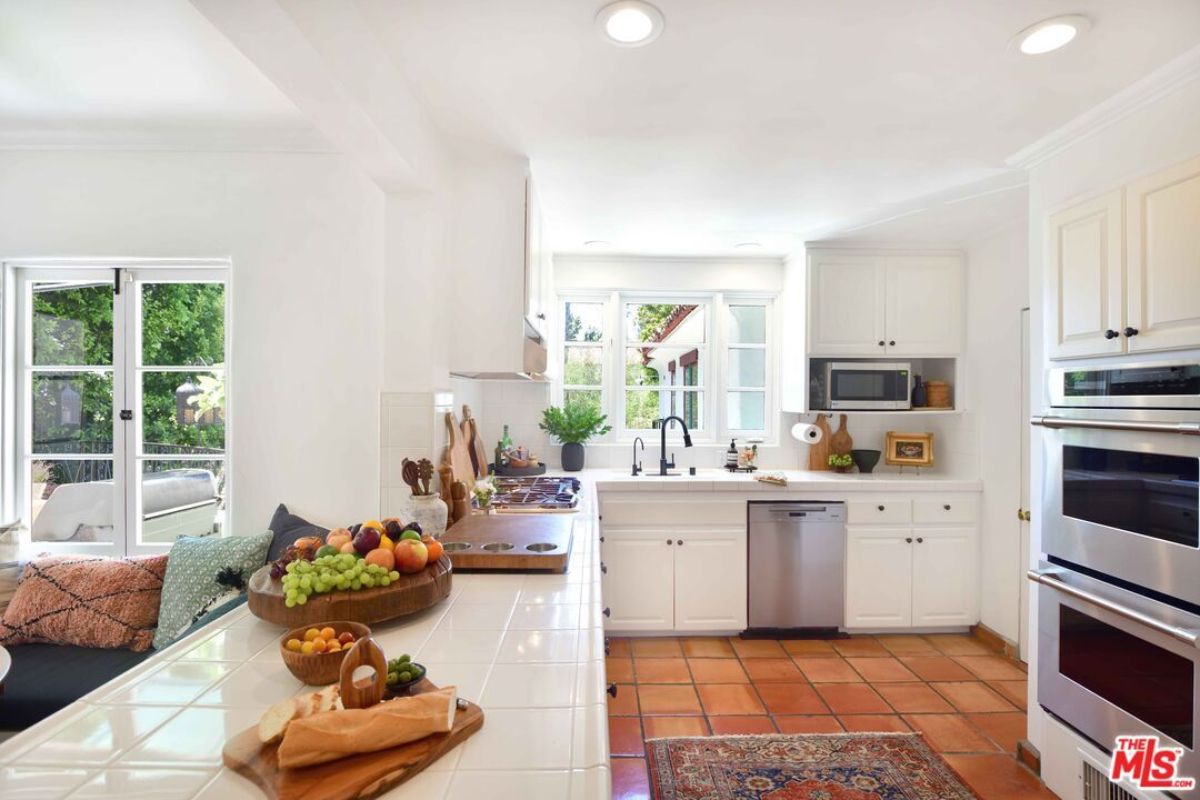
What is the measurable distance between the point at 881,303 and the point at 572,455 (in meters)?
2.16

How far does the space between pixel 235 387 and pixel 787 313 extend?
3.22m

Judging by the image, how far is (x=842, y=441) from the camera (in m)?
3.81

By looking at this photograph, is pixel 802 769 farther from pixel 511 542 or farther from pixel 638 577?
pixel 511 542

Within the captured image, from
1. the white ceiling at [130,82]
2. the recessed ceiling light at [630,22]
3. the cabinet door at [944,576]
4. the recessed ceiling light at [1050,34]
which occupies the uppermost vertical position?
the white ceiling at [130,82]

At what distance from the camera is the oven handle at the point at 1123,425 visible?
5.00 feet

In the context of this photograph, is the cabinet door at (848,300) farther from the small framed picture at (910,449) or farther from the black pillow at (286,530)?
the black pillow at (286,530)

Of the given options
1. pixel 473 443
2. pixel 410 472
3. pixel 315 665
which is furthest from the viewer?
pixel 473 443

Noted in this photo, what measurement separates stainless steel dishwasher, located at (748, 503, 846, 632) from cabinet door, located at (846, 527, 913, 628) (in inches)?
2.7

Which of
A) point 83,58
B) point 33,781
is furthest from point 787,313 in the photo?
point 33,781

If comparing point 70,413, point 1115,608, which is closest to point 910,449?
point 1115,608

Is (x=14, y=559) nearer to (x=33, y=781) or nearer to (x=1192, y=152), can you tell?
(x=33, y=781)

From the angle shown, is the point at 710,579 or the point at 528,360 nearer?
the point at 528,360

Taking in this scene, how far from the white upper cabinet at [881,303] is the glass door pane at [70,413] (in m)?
3.65

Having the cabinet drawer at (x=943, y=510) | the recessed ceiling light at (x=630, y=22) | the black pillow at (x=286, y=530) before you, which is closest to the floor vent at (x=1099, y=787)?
the cabinet drawer at (x=943, y=510)
